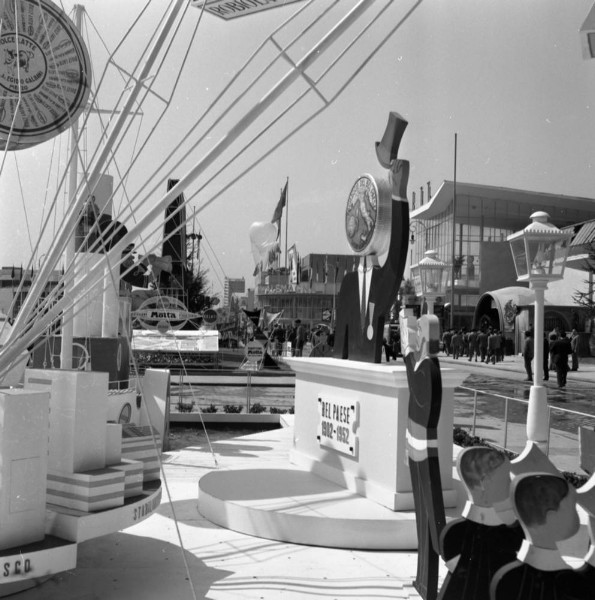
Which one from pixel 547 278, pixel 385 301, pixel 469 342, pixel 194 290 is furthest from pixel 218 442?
pixel 194 290

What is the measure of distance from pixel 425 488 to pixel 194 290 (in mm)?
39244

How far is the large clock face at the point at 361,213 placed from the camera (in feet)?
24.5

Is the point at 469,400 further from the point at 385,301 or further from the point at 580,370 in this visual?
the point at 580,370

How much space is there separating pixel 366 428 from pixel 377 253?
1.77m

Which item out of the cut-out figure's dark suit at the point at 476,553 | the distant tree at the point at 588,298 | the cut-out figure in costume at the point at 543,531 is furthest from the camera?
the distant tree at the point at 588,298

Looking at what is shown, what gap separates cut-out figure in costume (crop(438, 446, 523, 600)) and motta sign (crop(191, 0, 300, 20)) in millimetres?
2891

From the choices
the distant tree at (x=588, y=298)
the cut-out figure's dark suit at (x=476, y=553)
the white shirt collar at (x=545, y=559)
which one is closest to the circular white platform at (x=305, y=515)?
the cut-out figure's dark suit at (x=476, y=553)

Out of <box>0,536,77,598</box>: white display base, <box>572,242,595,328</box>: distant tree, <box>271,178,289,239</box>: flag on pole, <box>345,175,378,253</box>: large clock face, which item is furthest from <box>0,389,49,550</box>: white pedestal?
<box>572,242,595,328</box>: distant tree

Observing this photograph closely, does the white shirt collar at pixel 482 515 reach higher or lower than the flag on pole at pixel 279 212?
lower

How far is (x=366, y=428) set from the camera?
6883 millimetres

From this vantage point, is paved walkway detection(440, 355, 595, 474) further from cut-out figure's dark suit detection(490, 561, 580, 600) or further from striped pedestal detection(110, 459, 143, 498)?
cut-out figure's dark suit detection(490, 561, 580, 600)

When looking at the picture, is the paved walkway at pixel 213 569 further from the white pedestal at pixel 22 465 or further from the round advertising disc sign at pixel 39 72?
the round advertising disc sign at pixel 39 72

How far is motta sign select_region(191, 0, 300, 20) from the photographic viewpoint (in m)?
4.40

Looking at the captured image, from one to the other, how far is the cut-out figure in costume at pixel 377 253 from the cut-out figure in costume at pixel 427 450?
3.29m
